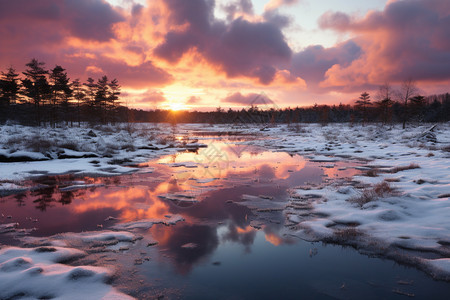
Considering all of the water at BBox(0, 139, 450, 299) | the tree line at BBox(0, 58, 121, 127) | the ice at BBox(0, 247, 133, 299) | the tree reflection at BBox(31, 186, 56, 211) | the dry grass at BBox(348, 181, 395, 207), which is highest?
the tree line at BBox(0, 58, 121, 127)

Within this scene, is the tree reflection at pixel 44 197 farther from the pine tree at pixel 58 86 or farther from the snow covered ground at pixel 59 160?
the pine tree at pixel 58 86

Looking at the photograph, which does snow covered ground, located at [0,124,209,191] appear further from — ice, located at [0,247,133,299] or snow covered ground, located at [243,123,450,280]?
snow covered ground, located at [243,123,450,280]

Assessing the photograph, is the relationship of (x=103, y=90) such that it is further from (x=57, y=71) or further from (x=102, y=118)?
(x=57, y=71)

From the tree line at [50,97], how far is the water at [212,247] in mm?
41622

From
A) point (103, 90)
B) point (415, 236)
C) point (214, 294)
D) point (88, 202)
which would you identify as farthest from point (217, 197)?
point (103, 90)

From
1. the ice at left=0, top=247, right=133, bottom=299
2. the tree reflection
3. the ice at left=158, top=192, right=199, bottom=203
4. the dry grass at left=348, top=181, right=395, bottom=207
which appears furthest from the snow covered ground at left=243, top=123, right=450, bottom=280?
the tree reflection

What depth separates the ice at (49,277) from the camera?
3781 mm

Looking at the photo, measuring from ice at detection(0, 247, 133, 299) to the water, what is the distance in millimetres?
326

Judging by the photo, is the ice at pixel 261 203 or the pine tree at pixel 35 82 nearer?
the ice at pixel 261 203

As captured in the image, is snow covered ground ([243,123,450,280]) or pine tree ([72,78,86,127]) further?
pine tree ([72,78,86,127])

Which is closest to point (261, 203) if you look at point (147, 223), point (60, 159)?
point (147, 223)

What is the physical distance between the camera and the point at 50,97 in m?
45.8

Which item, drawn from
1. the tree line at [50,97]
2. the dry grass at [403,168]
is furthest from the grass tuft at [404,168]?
the tree line at [50,97]

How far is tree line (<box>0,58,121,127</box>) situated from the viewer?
138ft
